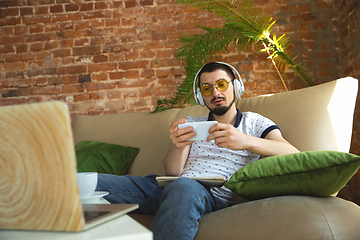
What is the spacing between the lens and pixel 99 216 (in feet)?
1.57

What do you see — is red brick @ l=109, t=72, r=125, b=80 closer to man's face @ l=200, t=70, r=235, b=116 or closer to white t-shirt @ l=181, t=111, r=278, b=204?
man's face @ l=200, t=70, r=235, b=116

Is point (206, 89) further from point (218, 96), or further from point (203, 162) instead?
point (203, 162)

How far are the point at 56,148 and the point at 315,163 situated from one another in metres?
0.94

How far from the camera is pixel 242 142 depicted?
1.28 meters

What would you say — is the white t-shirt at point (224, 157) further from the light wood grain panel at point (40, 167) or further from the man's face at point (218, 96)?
the light wood grain panel at point (40, 167)

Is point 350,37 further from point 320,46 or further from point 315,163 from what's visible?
point 315,163

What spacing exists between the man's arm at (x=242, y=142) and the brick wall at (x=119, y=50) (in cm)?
150

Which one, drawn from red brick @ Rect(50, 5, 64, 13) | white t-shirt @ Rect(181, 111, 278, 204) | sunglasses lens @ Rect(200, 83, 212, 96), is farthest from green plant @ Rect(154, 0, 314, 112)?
red brick @ Rect(50, 5, 64, 13)

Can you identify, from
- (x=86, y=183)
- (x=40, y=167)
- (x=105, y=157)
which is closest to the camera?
(x=40, y=167)

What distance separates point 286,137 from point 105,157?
1.13m

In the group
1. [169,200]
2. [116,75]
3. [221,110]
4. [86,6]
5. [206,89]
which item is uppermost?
[86,6]

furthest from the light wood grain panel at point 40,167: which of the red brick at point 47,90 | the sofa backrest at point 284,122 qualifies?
the red brick at point 47,90

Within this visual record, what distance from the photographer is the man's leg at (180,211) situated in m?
0.91

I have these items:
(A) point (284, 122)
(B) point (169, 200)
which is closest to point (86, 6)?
(A) point (284, 122)
